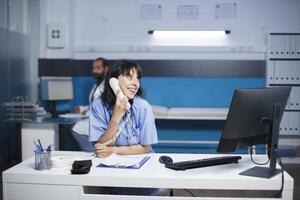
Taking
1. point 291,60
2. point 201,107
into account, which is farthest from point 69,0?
point 291,60

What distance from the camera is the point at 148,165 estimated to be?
185 centimetres

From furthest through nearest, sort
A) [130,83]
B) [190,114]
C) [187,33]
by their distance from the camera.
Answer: [187,33], [190,114], [130,83]

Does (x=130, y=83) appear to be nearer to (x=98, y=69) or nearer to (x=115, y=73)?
(x=115, y=73)

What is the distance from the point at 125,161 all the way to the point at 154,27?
340 cm

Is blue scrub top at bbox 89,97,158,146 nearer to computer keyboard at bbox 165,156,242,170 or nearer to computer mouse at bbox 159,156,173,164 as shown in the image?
computer mouse at bbox 159,156,173,164

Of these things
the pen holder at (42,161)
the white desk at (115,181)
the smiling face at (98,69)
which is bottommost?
the white desk at (115,181)

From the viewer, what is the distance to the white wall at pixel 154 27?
4887mm

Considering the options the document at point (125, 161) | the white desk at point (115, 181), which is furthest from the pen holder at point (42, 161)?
the document at point (125, 161)

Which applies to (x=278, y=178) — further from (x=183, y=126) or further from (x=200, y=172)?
(x=183, y=126)

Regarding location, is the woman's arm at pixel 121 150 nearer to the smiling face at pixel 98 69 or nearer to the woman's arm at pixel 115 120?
the woman's arm at pixel 115 120

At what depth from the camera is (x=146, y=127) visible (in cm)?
223

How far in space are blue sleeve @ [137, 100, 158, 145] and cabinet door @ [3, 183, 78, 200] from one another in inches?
26.2

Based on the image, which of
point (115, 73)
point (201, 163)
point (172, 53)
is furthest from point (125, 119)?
point (172, 53)

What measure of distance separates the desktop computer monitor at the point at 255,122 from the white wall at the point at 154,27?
321 centimetres
